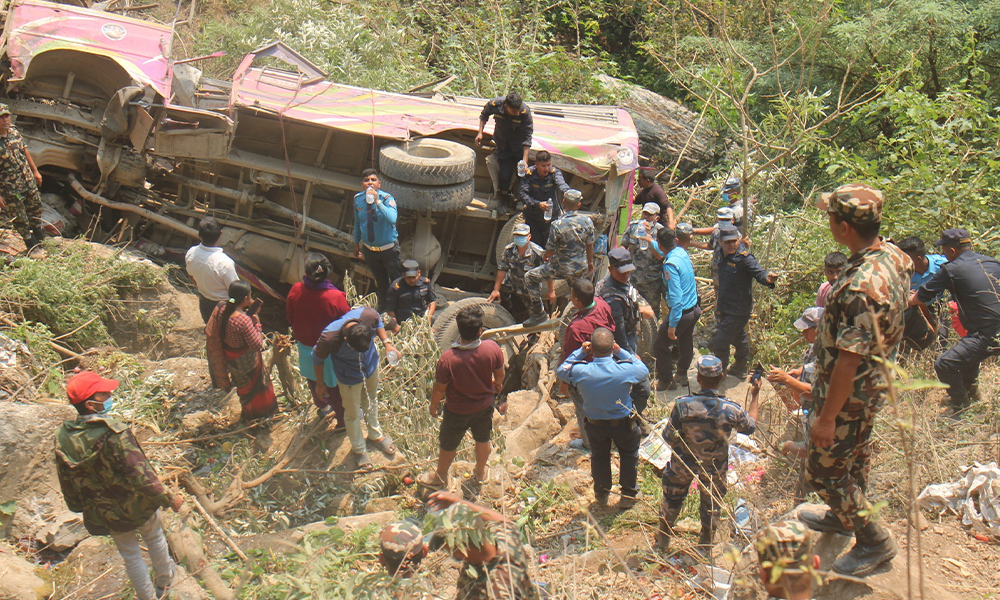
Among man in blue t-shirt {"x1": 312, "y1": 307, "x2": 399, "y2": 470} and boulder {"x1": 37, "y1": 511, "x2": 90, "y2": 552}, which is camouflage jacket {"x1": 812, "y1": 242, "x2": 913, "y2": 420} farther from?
boulder {"x1": 37, "y1": 511, "x2": 90, "y2": 552}

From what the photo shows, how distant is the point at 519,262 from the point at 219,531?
138 inches

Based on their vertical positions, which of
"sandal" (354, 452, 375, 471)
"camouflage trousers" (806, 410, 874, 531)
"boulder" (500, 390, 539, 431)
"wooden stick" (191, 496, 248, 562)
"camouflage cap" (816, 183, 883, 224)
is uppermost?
"camouflage cap" (816, 183, 883, 224)

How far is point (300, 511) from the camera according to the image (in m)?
5.45

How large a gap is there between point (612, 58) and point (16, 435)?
12938 mm

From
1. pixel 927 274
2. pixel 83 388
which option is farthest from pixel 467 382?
pixel 927 274

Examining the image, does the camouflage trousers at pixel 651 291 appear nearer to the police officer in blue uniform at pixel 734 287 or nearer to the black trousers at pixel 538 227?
the police officer in blue uniform at pixel 734 287

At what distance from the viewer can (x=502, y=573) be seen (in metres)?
3.01

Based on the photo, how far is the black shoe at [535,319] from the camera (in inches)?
276

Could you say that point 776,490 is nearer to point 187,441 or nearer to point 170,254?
point 187,441

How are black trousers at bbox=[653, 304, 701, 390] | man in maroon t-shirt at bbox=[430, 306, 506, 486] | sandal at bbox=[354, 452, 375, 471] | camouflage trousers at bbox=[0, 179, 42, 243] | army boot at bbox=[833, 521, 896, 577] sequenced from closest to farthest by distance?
army boot at bbox=[833, 521, 896, 577] < man in maroon t-shirt at bbox=[430, 306, 506, 486] < sandal at bbox=[354, 452, 375, 471] < black trousers at bbox=[653, 304, 701, 390] < camouflage trousers at bbox=[0, 179, 42, 243]

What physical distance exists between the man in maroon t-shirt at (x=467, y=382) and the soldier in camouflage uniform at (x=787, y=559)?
2522 mm

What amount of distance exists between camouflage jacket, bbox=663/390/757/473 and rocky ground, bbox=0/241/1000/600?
314 millimetres

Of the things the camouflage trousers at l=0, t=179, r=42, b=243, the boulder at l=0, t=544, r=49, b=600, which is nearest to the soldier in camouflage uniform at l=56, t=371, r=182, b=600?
the boulder at l=0, t=544, r=49, b=600

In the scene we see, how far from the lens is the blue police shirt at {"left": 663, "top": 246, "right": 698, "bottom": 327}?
20.9 feet
